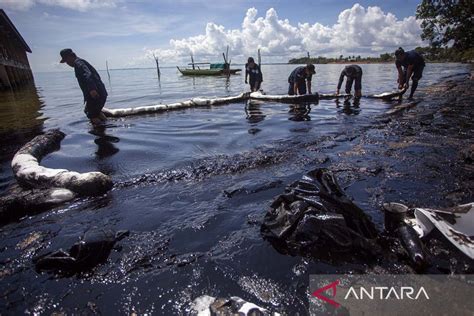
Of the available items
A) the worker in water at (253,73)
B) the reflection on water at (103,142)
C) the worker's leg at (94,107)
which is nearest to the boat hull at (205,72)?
the worker in water at (253,73)

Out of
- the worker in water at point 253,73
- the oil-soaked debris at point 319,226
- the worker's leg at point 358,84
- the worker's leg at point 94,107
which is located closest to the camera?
the oil-soaked debris at point 319,226

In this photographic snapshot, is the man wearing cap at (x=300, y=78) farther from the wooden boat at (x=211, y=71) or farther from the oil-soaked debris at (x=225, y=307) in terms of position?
the wooden boat at (x=211, y=71)

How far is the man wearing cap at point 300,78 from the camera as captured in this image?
11.9 meters

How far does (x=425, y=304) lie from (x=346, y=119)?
7.69 meters

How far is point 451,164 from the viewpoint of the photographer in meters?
4.64

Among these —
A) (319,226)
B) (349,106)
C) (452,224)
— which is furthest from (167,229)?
(349,106)

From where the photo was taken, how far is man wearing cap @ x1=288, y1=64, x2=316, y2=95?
39.1 ft

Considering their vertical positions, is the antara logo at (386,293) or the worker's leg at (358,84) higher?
the worker's leg at (358,84)

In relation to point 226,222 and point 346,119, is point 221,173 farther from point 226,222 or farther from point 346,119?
point 346,119

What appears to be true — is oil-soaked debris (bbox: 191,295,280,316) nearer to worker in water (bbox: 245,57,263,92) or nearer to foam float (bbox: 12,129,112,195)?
foam float (bbox: 12,129,112,195)

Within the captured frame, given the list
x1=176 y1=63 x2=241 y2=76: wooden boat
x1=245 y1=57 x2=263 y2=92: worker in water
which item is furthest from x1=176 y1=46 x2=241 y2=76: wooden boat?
x1=245 y1=57 x2=263 y2=92: worker in water

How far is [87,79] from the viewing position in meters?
7.52

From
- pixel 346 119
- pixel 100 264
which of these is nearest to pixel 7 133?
pixel 100 264

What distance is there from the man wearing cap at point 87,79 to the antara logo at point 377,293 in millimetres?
7730
